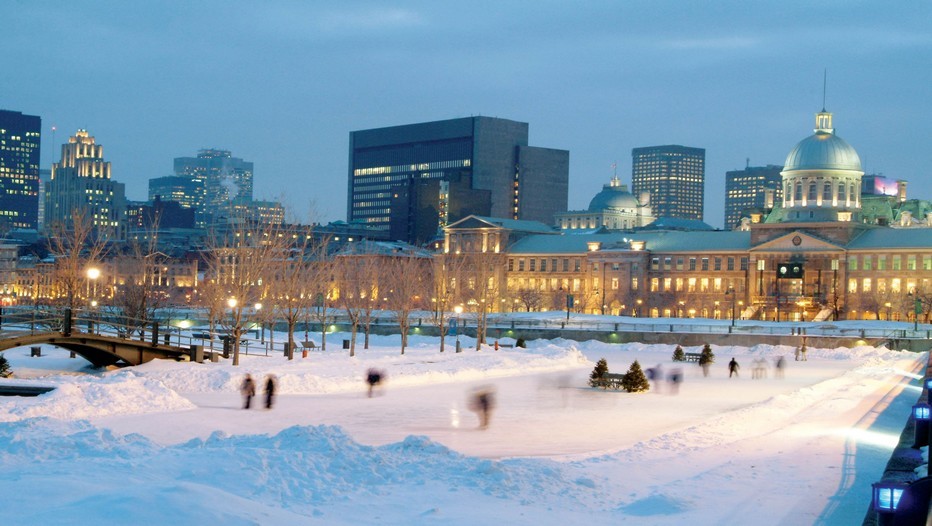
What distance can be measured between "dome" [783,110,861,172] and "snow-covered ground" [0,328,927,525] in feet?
304

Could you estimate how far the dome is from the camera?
5256 inches

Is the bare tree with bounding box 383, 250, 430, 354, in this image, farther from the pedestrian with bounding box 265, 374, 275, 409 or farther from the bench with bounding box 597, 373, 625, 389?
the pedestrian with bounding box 265, 374, 275, 409

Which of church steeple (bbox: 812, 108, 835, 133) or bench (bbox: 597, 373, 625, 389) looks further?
church steeple (bbox: 812, 108, 835, 133)

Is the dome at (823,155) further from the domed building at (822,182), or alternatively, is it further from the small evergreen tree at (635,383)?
the small evergreen tree at (635,383)

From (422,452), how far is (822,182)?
118 meters

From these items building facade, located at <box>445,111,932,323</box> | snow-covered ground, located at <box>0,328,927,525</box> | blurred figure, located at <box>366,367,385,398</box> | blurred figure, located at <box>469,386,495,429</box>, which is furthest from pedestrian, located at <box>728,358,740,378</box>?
building facade, located at <box>445,111,932,323</box>

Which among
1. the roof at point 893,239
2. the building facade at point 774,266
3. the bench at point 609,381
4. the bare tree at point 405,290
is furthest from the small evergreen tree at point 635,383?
the roof at point 893,239

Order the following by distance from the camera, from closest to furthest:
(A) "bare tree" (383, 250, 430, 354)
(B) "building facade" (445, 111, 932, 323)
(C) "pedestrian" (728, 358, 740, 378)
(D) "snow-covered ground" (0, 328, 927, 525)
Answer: (D) "snow-covered ground" (0, 328, 927, 525) < (C) "pedestrian" (728, 358, 740, 378) < (A) "bare tree" (383, 250, 430, 354) < (B) "building facade" (445, 111, 932, 323)

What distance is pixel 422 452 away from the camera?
926 inches

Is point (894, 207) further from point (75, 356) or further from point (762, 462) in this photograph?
point (762, 462)

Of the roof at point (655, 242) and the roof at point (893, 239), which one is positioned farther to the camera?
the roof at point (655, 242)

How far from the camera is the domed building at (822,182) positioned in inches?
5231

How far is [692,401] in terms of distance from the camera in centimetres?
4100

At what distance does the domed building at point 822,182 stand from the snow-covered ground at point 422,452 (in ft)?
299
